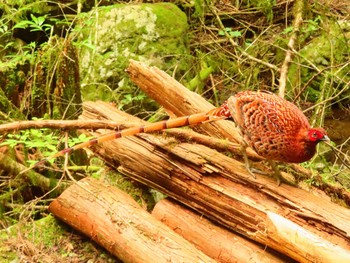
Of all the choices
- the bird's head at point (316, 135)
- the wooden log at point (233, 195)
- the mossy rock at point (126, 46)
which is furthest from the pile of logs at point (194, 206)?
the mossy rock at point (126, 46)

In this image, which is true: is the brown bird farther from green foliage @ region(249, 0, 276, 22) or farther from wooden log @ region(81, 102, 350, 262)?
green foliage @ region(249, 0, 276, 22)

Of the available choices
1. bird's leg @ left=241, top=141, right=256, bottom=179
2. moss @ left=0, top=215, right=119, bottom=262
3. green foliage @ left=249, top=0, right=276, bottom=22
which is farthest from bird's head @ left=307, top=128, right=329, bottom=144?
green foliage @ left=249, top=0, right=276, bottom=22

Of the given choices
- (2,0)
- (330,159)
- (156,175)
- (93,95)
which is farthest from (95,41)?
(330,159)

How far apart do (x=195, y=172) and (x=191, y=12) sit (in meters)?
4.83

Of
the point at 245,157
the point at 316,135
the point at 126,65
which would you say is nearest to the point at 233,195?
the point at 245,157

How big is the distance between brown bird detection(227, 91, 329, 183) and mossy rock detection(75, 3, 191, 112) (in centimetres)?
271

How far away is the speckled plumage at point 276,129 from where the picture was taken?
11.3 feet

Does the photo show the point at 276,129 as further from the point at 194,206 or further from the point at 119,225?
the point at 119,225

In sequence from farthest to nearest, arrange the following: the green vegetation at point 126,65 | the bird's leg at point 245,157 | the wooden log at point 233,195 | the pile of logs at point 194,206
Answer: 1. the green vegetation at point 126,65
2. the bird's leg at point 245,157
3. the pile of logs at point 194,206
4. the wooden log at point 233,195

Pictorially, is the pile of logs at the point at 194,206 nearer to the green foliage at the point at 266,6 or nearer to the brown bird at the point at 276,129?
the brown bird at the point at 276,129

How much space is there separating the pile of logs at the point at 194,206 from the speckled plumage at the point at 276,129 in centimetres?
27

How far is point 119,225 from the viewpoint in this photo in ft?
12.3

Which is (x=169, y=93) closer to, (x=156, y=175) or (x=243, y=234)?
(x=156, y=175)

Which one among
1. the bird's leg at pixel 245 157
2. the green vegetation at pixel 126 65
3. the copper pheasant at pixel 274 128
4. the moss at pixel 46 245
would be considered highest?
the copper pheasant at pixel 274 128
